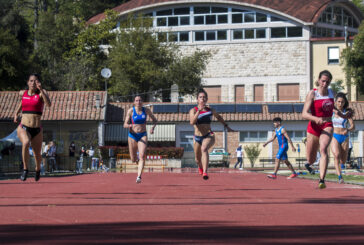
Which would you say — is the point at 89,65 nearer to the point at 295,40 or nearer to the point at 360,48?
the point at 295,40

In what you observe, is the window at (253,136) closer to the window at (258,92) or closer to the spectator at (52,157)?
the window at (258,92)

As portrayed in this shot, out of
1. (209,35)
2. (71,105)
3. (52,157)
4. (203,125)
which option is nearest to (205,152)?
(203,125)

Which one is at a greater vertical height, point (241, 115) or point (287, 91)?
point (287, 91)

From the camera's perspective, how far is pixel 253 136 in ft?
Result: 197

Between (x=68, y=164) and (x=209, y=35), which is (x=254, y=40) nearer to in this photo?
(x=209, y=35)

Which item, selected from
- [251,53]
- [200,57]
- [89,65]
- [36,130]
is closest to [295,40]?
[251,53]

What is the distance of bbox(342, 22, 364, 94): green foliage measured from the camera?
67062mm

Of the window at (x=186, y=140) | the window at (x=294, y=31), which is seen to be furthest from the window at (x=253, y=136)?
the window at (x=294, y=31)

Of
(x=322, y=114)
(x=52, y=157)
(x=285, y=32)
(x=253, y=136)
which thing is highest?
(x=285, y=32)

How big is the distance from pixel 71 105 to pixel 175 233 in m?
50.0

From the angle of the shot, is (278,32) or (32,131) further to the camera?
(278,32)

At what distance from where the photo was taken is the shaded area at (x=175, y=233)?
6.21 meters

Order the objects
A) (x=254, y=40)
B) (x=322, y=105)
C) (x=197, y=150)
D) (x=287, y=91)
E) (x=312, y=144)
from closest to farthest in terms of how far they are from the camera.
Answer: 1. (x=322, y=105)
2. (x=312, y=144)
3. (x=197, y=150)
4. (x=287, y=91)
5. (x=254, y=40)

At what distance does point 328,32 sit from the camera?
7700cm
